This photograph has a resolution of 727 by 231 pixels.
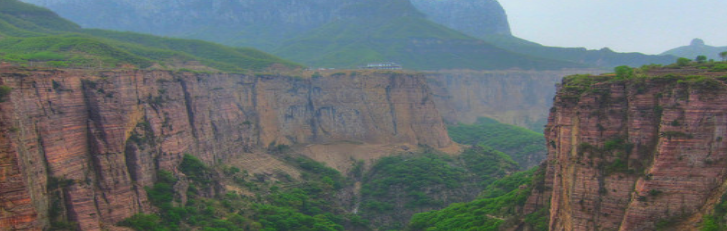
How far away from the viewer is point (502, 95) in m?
162

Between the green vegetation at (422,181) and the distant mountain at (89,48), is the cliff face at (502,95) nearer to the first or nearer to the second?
the distant mountain at (89,48)

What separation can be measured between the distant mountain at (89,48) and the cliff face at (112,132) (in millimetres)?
8089

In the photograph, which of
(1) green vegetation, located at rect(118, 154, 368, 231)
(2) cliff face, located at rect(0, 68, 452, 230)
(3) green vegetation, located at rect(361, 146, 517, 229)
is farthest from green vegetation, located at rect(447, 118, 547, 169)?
(2) cliff face, located at rect(0, 68, 452, 230)

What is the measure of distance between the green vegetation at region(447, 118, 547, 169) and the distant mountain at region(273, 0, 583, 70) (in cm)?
4028

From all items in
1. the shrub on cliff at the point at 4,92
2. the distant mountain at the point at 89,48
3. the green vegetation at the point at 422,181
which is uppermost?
the distant mountain at the point at 89,48

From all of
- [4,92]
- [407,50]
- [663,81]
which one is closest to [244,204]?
[4,92]

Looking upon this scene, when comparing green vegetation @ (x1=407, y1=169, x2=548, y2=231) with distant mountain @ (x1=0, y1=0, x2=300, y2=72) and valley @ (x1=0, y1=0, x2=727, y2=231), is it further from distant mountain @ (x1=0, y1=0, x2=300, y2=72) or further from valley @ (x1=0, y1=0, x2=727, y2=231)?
distant mountain @ (x1=0, y1=0, x2=300, y2=72)

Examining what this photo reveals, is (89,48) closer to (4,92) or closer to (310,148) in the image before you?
(310,148)

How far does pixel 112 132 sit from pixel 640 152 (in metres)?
36.1

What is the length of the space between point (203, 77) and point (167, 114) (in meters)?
15.8

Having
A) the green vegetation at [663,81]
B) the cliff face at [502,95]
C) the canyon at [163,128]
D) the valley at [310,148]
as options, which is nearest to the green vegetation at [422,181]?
the valley at [310,148]

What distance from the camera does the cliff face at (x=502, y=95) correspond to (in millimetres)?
156875

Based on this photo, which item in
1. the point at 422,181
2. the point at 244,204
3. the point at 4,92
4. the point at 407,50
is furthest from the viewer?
the point at 407,50

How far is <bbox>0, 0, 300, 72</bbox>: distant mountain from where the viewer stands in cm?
6200
